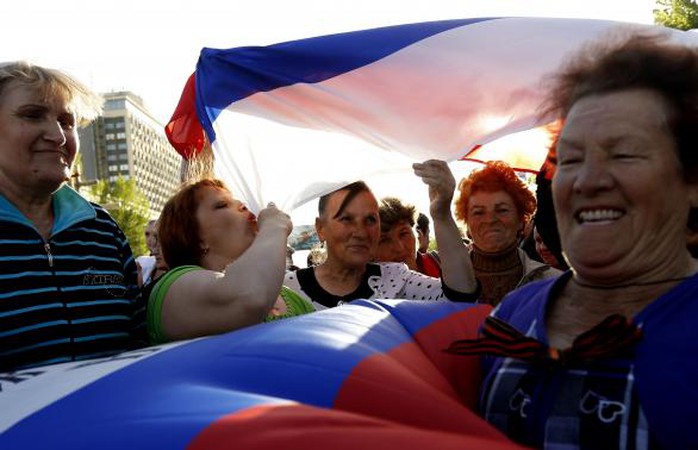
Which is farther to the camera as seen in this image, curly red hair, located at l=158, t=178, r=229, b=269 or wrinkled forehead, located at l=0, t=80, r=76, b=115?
curly red hair, located at l=158, t=178, r=229, b=269

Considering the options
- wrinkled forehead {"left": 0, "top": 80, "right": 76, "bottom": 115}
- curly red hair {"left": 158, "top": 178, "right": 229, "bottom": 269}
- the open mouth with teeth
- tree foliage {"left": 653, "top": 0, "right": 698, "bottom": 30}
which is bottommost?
curly red hair {"left": 158, "top": 178, "right": 229, "bottom": 269}

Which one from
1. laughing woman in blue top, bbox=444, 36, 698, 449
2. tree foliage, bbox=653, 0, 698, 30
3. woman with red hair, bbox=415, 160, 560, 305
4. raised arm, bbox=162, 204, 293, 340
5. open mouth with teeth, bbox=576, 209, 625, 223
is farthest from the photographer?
tree foliage, bbox=653, 0, 698, 30

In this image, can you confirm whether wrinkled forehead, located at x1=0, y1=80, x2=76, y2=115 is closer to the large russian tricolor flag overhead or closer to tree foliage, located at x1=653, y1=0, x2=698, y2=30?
the large russian tricolor flag overhead

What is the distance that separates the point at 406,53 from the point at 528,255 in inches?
47.5

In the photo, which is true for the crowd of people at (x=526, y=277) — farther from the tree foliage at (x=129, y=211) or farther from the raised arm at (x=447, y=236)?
the tree foliage at (x=129, y=211)

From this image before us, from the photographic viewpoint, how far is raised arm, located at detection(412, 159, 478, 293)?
2979 millimetres

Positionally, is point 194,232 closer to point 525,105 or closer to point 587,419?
point 525,105

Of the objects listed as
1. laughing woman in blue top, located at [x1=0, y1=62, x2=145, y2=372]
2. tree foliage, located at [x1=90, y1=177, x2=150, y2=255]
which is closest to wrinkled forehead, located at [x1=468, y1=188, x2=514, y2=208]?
laughing woman in blue top, located at [x1=0, y1=62, x2=145, y2=372]

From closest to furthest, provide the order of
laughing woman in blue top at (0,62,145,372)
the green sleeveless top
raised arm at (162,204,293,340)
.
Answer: laughing woman in blue top at (0,62,145,372) < raised arm at (162,204,293,340) < the green sleeveless top

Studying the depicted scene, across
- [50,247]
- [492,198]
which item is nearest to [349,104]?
[492,198]

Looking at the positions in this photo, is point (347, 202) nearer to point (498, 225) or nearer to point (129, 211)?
point (498, 225)

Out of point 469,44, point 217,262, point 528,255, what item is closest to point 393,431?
point 217,262

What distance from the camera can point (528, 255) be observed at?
371 centimetres

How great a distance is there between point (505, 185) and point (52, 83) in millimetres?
2258
